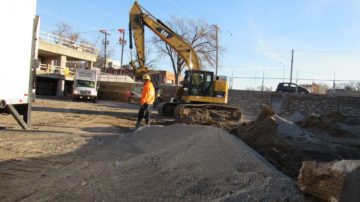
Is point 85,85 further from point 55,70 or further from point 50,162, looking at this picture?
point 50,162

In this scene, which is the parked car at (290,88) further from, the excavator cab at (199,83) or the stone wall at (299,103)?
the excavator cab at (199,83)

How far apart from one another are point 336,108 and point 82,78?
22.0m

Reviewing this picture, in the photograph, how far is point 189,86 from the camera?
2231 centimetres

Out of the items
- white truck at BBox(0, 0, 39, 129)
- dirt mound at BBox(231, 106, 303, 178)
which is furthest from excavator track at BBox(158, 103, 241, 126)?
white truck at BBox(0, 0, 39, 129)

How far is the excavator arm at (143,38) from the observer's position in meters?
23.5

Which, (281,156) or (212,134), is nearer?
(281,156)

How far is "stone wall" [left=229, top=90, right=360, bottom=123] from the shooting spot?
3275 cm

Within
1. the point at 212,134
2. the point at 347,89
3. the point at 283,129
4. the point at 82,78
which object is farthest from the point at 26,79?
the point at 347,89

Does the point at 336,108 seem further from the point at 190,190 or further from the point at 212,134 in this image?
the point at 190,190

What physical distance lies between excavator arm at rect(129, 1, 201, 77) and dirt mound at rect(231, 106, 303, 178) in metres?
11.4

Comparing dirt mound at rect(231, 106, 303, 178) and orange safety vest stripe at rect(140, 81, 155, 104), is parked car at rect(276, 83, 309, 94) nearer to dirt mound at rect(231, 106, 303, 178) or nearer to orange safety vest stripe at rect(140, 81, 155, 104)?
orange safety vest stripe at rect(140, 81, 155, 104)

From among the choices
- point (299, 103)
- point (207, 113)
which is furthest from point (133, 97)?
point (207, 113)

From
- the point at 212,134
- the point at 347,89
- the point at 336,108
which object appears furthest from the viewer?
the point at 347,89

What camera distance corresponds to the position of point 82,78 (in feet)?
135
